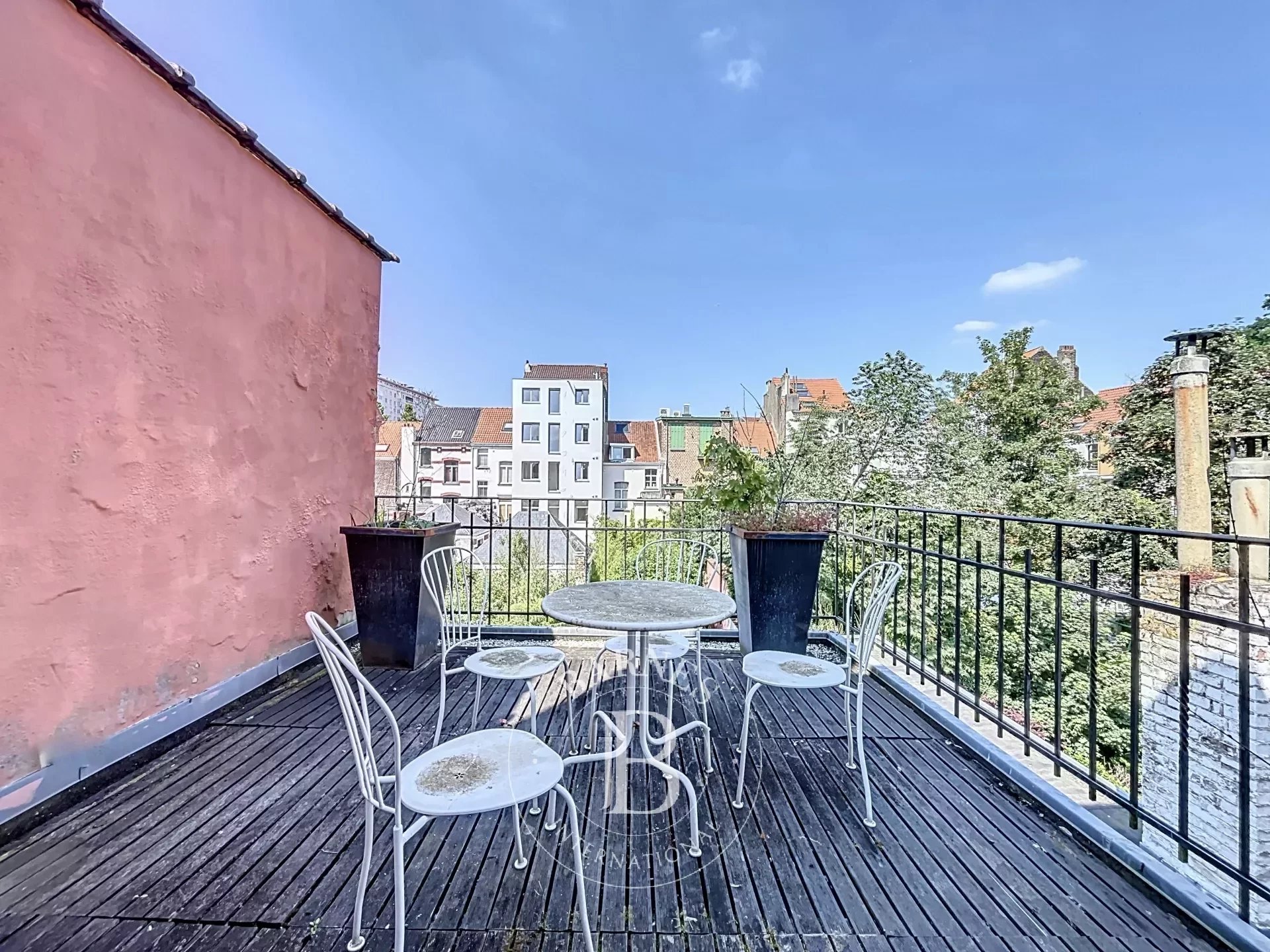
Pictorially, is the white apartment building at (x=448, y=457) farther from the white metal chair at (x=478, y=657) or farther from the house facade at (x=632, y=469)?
the white metal chair at (x=478, y=657)

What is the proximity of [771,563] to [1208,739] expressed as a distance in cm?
380

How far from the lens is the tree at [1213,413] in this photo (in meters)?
8.65

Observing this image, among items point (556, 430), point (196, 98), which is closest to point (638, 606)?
point (196, 98)

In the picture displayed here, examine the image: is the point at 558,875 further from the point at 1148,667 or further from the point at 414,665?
the point at 1148,667

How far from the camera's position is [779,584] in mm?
3275

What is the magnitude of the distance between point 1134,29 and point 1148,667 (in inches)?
282

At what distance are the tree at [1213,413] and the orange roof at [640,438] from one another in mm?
18527

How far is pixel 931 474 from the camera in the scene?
11844mm

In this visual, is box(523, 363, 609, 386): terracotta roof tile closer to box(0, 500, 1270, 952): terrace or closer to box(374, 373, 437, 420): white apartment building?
box(374, 373, 437, 420): white apartment building

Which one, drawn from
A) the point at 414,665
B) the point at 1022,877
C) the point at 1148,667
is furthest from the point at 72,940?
the point at 1148,667

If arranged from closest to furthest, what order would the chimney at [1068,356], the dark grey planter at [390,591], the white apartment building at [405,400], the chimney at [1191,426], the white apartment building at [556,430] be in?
the dark grey planter at [390,591] < the chimney at [1191,426] < the chimney at [1068,356] < the white apartment building at [556,430] < the white apartment building at [405,400]

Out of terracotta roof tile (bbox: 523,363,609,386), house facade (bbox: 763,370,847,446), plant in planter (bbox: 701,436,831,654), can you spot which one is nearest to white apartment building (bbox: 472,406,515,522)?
terracotta roof tile (bbox: 523,363,609,386)

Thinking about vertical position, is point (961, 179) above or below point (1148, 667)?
above

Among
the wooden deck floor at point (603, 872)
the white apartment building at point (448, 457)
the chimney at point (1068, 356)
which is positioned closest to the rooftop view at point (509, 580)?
the wooden deck floor at point (603, 872)
